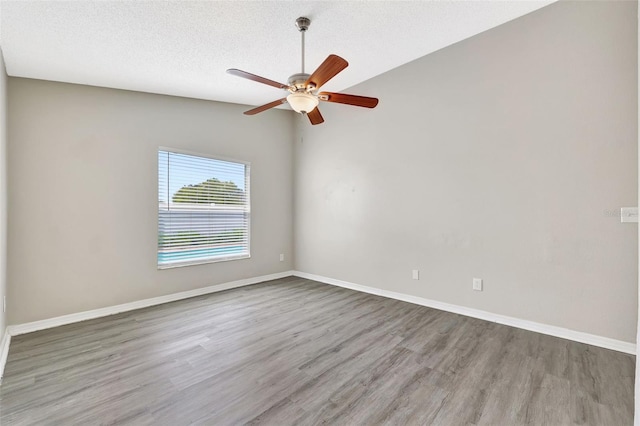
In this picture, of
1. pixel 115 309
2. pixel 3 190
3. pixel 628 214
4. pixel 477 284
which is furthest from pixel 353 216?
pixel 3 190

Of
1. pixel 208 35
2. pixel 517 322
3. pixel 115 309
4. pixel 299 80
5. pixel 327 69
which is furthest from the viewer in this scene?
pixel 115 309

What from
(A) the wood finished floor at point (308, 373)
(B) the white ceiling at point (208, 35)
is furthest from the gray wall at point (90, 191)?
(A) the wood finished floor at point (308, 373)

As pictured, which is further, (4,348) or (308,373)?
(4,348)

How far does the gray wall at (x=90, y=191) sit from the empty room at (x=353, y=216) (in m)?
0.02

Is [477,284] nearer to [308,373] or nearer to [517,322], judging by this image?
[517,322]

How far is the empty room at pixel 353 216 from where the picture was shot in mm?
1939

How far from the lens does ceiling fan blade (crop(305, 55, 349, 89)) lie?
6.17ft

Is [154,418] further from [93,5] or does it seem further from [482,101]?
[482,101]

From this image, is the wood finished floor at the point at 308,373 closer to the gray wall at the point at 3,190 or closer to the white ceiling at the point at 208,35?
the gray wall at the point at 3,190

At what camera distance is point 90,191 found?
3.17 m

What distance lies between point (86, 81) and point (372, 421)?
416 cm

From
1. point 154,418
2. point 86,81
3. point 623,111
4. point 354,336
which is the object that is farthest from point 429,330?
point 86,81

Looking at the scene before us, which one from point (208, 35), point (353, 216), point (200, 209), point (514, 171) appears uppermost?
point (208, 35)

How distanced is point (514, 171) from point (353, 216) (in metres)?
2.14
